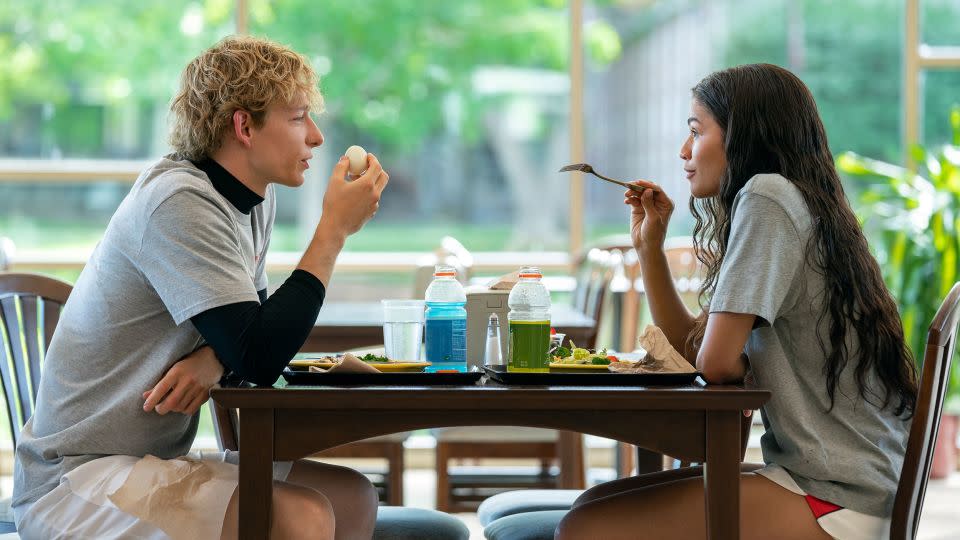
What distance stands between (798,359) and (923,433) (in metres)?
0.21

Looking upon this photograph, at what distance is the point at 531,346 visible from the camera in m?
1.65

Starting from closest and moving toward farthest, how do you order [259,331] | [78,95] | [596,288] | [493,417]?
[493,417]
[259,331]
[596,288]
[78,95]

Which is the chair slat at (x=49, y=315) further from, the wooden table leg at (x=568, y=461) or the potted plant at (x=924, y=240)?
the potted plant at (x=924, y=240)

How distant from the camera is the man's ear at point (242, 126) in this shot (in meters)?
1.81

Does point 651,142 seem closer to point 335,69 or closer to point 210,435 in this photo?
point 335,69

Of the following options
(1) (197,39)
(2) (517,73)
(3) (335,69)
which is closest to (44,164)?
(1) (197,39)

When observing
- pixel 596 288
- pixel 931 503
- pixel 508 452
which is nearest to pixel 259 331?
pixel 508 452

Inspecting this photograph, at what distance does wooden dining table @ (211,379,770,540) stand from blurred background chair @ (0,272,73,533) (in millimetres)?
896

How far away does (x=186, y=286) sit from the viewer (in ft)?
5.33

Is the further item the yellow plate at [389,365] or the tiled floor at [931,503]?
the tiled floor at [931,503]

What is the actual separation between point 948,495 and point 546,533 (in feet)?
8.72

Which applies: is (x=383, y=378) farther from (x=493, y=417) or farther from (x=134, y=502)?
(x=134, y=502)

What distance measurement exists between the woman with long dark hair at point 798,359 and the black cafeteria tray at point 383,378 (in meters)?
0.29

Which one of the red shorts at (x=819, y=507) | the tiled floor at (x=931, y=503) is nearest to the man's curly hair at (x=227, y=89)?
the red shorts at (x=819, y=507)
